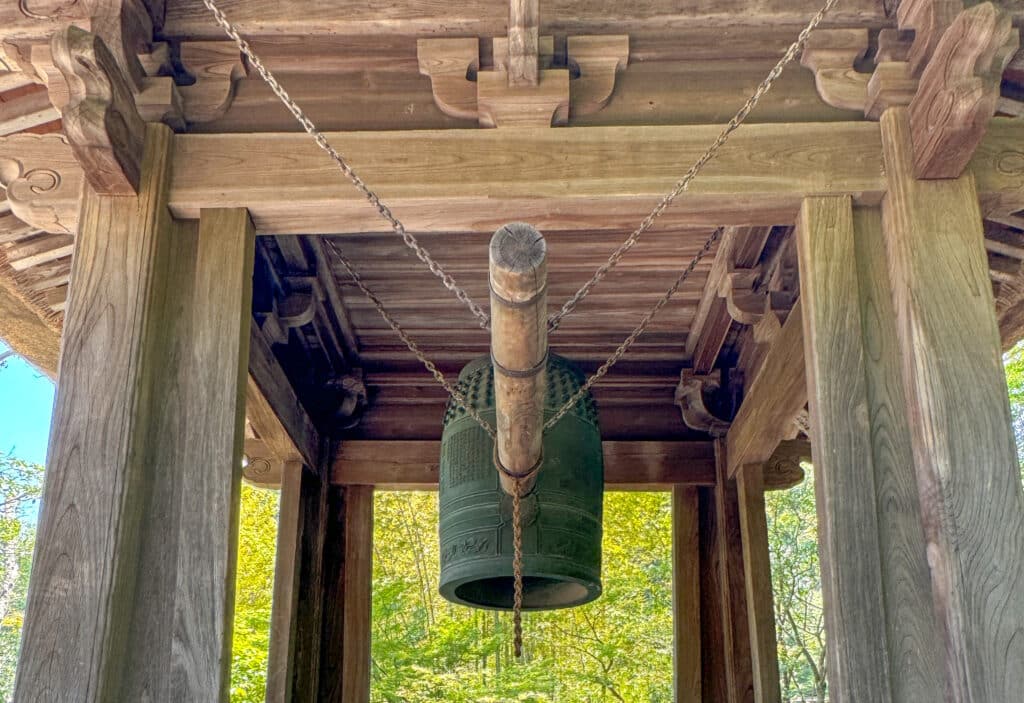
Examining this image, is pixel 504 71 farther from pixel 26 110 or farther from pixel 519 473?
pixel 26 110

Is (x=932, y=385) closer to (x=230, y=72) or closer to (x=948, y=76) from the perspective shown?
(x=948, y=76)

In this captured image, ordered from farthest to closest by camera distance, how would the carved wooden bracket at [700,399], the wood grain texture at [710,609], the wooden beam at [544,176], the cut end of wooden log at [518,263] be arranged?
the carved wooden bracket at [700,399] → the wood grain texture at [710,609] → the wooden beam at [544,176] → the cut end of wooden log at [518,263]

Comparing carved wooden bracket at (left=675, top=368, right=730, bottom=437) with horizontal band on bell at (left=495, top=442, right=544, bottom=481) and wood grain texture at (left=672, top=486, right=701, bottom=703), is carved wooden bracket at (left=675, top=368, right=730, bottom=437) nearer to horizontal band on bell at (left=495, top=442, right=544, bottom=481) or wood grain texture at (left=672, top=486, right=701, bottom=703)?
wood grain texture at (left=672, top=486, right=701, bottom=703)

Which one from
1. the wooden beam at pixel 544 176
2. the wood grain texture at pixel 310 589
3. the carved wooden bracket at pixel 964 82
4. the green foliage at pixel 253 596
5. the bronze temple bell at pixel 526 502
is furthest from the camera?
the green foliage at pixel 253 596

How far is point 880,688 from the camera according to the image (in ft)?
11.4

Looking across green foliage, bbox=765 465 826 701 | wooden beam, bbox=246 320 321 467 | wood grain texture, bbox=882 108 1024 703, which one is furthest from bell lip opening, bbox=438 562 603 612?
green foliage, bbox=765 465 826 701

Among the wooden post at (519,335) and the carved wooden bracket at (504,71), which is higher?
the carved wooden bracket at (504,71)

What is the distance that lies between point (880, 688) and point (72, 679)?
7.71ft

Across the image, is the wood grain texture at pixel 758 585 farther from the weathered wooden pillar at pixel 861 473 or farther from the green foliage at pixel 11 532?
the green foliage at pixel 11 532

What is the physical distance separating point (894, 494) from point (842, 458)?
196mm

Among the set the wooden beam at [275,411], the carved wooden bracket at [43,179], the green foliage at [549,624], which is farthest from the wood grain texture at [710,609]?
the green foliage at [549,624]

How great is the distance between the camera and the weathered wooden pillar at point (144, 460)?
3.52 metres

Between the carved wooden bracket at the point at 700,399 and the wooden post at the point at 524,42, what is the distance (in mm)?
3000

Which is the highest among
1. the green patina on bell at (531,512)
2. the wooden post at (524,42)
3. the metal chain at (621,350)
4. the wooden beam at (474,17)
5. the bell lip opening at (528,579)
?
the wooden beam at (474,17)
